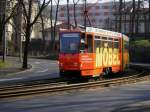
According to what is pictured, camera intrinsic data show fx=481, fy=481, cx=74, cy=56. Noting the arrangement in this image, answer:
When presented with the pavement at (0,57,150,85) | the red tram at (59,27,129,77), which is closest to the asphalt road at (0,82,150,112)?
the red tram at (59,27,129,77)

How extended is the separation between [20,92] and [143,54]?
5469 centimetres

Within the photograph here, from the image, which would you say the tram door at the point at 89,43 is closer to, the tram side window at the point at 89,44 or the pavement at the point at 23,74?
the tram side window at the point at 89,44

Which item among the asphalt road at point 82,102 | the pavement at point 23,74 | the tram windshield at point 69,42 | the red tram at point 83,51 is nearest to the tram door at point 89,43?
the red tram at point 83,51

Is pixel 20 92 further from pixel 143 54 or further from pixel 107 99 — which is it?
pixel 143 54

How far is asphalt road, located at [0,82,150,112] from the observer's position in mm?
15031

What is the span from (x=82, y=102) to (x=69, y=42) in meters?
9.74

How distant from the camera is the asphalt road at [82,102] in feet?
49.3

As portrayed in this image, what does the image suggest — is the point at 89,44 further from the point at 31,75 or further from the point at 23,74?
the point at 23,74

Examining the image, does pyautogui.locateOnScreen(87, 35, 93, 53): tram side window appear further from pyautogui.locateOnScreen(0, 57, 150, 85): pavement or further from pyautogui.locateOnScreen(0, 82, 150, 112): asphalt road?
pyautogui.locateOnScreen(0, 82, 150, 112): asphalt road

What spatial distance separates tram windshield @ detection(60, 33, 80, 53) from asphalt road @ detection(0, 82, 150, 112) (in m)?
5.51

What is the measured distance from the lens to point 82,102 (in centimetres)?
1677

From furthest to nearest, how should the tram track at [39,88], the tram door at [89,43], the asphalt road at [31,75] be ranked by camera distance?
the asphalt road at [31,75] < the tram door at [89,43] < the tram track at [39,88]

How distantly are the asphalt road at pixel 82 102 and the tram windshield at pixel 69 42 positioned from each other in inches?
217

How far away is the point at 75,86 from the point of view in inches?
858
